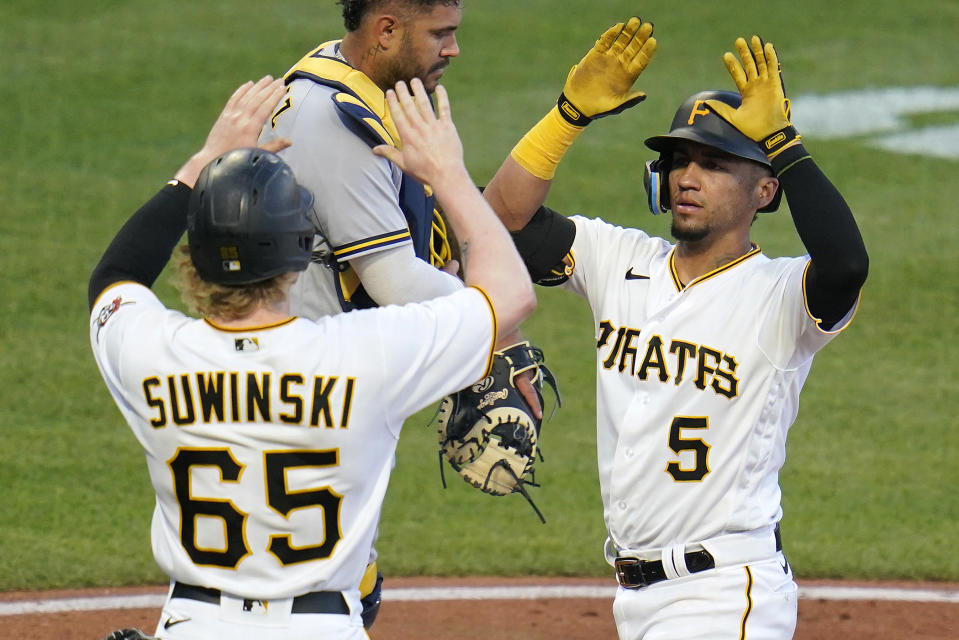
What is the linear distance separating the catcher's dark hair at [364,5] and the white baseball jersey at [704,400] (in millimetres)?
1142

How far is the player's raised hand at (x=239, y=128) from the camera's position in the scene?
3.52m

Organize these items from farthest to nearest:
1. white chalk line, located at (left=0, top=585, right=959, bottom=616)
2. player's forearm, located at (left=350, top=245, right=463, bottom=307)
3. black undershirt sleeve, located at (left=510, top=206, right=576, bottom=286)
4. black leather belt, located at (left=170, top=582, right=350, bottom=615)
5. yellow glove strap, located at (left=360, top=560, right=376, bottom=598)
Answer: white chalk line, located at (left=0, top=585, right=959, bottom=616), black undershirt sleeve, located at (left=510, top=206, right=576, bottom=286), yellow glove strap, located at (left=360, top=560, right=376, bottom=598), player's forearm, located at (left=350, top=245, right=463, bottom=307), black leather belt, located at (left=170, top=582, right=350, bottom=615)

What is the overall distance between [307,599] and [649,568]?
1.36 meters

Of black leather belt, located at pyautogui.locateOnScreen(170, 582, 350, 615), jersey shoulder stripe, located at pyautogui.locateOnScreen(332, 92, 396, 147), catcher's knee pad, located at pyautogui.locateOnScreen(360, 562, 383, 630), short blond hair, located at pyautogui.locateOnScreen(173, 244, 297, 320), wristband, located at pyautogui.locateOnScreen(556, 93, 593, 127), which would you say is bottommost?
catcher's knee pad, located at pyautogui.locateOnScreen(360, 562, 383, 630)

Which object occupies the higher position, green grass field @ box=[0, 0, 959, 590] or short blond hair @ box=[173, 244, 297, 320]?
short blond hair @ box=[173, 244, 297, 320]

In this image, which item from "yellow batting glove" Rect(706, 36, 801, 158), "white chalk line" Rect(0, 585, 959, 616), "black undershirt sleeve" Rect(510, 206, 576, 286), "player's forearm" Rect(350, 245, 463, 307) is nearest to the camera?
"player's forearm" Rect(350, 245, 463, 307)

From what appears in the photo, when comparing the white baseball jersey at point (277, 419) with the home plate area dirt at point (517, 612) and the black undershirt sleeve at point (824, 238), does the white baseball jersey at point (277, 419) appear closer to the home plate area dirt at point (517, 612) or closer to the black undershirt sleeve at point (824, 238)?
the black undershirt sleeve at point (824, 238)

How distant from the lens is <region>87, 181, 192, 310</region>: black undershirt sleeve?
3.41 metres

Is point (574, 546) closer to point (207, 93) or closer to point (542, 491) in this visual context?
point (542, 491)

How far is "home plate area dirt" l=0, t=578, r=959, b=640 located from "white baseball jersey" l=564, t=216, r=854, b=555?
A: 2007mm

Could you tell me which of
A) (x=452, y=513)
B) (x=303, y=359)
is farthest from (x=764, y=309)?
(x=452, y=513)

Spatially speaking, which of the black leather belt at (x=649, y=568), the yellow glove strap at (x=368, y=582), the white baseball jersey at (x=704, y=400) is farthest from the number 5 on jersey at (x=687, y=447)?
the yellow glove strap at (x=368, y=582)

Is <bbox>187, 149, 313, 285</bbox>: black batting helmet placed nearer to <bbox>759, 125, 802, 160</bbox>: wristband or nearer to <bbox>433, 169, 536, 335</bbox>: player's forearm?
<bbox>433, 169, 536, 335</bbox>: player's forearm

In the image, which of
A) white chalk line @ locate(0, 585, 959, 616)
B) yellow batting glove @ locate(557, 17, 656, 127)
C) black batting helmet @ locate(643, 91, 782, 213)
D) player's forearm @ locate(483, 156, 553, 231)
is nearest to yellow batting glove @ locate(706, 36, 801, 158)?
black batting helmet @ locate(643, 91, 782, 213)
